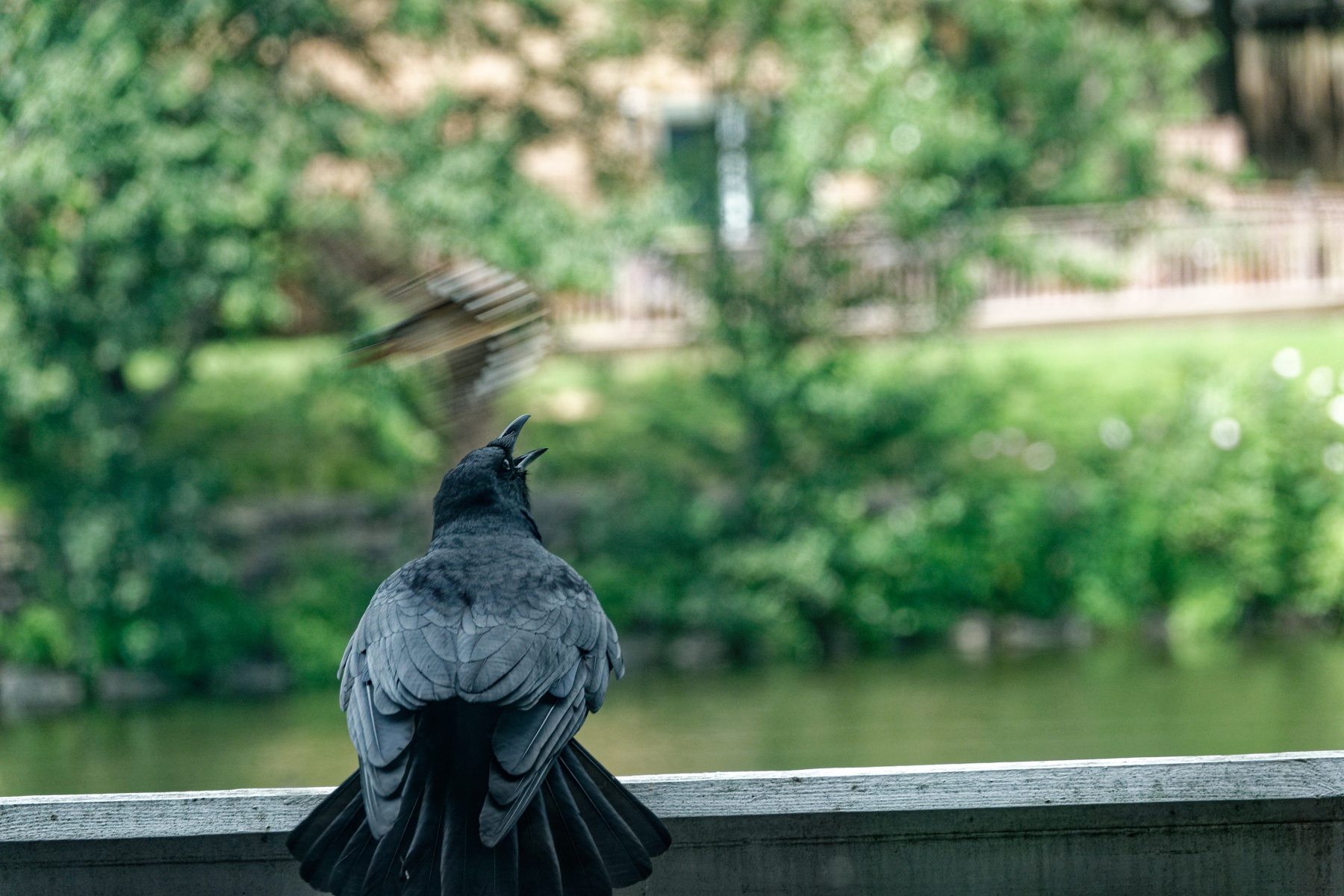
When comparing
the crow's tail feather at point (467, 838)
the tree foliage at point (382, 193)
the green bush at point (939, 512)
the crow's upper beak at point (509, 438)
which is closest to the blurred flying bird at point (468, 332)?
the crow's upper beak at point (509, 438)

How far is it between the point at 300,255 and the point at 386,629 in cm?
960

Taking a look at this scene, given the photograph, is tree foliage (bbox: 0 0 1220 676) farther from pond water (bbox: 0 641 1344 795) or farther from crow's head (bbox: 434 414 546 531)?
crow's head (bbox: 434 414 546 531)

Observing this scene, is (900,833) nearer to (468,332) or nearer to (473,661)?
(473,661)

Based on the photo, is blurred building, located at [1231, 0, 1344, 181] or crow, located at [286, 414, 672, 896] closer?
crow, located at [286, 414, 672, 896]

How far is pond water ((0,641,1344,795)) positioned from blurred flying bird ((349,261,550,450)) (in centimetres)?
380

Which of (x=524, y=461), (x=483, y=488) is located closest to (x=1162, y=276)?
(x=524, y=461)

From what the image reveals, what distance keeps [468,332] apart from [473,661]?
0.80m

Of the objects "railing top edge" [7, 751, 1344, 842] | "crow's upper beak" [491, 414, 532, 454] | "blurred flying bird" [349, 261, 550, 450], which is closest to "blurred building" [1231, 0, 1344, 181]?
"blurred flying bird" [349, 261, 550, 450]

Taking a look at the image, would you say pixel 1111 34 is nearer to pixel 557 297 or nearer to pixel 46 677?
pixel 557 297

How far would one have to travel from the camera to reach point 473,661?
2.32 metres

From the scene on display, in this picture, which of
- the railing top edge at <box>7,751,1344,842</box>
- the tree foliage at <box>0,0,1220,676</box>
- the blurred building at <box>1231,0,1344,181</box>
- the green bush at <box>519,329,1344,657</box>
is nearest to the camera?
the railing top edge at <box>7,751,1344,842</box>

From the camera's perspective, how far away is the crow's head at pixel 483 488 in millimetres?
2910

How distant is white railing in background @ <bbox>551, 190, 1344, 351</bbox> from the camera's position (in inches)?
536

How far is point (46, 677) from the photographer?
1028 cm
